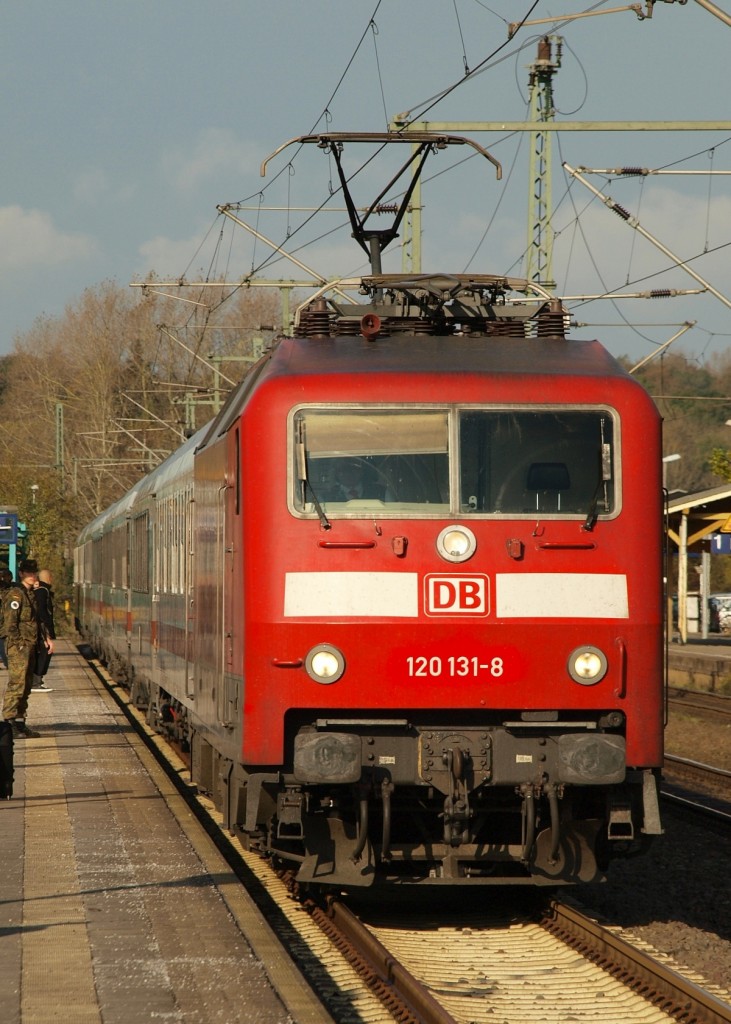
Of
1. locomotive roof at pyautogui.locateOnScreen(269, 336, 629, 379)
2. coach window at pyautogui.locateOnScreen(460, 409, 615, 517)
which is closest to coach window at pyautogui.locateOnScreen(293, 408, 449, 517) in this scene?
coach window at pyautogui.locateOnScreen(460, 409, 615, 517)

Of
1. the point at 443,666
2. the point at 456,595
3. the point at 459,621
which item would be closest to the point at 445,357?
the point at 456,595

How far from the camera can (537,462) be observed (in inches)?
307

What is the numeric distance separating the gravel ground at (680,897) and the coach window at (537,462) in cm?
243

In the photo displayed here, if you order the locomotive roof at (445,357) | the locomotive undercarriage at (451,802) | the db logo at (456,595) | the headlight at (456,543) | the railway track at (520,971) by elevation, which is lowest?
the railway track at (520,971)

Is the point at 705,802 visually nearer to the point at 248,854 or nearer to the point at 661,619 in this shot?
the point at 248,854

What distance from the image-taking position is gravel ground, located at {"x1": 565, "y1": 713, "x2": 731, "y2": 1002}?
8211 mm

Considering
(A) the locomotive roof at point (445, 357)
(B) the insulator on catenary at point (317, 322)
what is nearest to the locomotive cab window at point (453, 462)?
(A) the locomotive roof at point (445, 357)

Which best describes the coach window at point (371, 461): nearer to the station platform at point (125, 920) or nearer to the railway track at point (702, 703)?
the station platform at point (125, 920)

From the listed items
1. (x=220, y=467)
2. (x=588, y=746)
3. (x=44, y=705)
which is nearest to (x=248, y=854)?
(x=220, y=467)

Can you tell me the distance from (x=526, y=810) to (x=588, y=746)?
1.52ft

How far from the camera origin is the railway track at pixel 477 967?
6.75 metres

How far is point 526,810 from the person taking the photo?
7.57m

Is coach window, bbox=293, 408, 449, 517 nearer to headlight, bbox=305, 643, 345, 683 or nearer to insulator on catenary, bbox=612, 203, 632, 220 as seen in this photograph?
headlight, bbox=305, 643, 345, 683

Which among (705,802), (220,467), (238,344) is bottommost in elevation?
(705,802)
